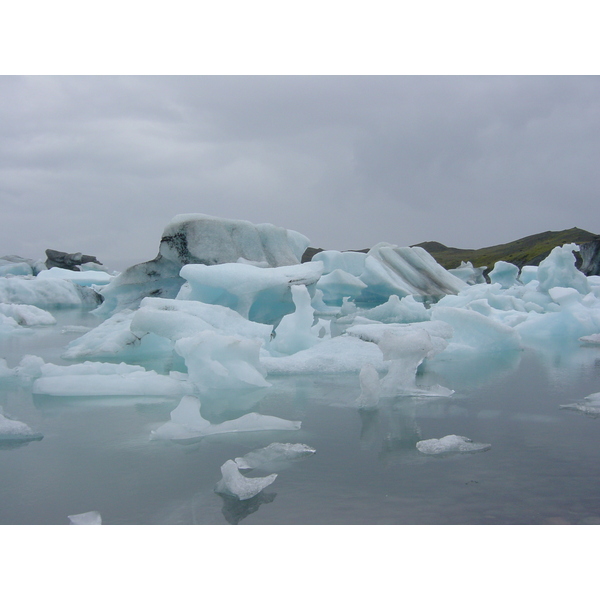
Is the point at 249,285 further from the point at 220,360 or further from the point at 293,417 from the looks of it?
the point at 293,417

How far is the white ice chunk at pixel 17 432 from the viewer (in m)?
3.30

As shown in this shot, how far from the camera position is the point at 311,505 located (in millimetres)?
2305

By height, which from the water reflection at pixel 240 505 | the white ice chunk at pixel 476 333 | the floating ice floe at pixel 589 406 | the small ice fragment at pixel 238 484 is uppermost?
the white ice chunk at pixel 476 333

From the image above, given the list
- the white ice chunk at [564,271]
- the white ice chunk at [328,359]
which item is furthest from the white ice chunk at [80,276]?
the white ice chunk at [328,359]

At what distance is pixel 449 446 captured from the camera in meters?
3.01

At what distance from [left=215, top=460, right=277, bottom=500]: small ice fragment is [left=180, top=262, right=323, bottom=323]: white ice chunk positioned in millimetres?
5290

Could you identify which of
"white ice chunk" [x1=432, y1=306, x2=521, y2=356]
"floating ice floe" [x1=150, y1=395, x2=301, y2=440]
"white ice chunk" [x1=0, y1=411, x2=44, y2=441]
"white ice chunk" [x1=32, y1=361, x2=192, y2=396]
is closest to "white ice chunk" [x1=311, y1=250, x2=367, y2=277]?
"white ice chunk" [x1=432, y1=306, x2=521, y2=356]

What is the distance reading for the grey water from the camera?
2.27 meters

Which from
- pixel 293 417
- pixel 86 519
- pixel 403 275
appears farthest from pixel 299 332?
pixel 403 275

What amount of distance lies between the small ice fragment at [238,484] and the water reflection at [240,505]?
2 cm

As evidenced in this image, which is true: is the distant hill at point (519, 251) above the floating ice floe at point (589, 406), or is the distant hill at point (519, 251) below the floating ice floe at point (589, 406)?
above

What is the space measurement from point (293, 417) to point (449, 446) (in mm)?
1105

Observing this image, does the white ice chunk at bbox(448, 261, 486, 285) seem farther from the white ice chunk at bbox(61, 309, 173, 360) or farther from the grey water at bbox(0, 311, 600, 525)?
the grey water at bbox(0, 311, 600, 525)

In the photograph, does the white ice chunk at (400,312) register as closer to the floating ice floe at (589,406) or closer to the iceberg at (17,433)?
the floating ice floe at (589,406)
